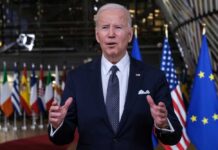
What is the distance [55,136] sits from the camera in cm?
212

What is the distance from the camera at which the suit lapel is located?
81.7 inches

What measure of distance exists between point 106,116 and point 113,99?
0.09m

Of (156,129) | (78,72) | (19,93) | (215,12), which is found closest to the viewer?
(156,129)

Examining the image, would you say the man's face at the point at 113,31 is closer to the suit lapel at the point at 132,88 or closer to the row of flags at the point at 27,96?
the suit lapel at the point at 132,88

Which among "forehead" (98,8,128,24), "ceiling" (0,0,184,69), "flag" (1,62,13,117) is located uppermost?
"forehead" (98,8,128,24)

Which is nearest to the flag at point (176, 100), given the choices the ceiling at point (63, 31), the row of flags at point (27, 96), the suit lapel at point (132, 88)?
the suit lapel at point (132, 88)

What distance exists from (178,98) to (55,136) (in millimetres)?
3393

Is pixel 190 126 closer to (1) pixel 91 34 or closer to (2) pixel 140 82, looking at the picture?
(2) pixel 140 82

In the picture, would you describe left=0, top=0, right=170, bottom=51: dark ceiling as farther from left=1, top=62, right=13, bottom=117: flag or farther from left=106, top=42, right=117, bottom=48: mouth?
left=106, top=42, right=117, bottom=48: mouth

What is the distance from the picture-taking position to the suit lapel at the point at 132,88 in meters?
2.08

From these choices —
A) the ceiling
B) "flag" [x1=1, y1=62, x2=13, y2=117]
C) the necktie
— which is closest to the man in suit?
the necktie

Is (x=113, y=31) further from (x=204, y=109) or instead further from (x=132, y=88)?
(x=204, y=109)

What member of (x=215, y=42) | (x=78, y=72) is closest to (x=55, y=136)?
(x=78, y=72)

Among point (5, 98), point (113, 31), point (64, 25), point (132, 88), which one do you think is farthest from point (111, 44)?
point (64, 25)
